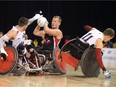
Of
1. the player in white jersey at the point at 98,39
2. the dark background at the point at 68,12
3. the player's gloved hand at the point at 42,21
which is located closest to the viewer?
the player in white jersey at the point at 98,39

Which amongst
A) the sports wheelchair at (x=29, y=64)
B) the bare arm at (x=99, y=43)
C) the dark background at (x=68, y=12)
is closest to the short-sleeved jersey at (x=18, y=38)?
the sports wheelchair at (x=29, y=64)

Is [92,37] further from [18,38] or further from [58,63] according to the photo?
[18,38]

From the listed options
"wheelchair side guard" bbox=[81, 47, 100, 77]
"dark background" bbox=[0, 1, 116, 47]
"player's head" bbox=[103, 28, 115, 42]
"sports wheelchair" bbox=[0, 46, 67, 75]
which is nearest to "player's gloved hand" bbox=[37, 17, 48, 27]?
"sports wheelchair" bbox=[0, 46, 67, 75]

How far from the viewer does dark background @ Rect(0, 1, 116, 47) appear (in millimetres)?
12820

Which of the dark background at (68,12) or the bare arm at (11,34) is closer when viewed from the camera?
the bare arm at (11,34)

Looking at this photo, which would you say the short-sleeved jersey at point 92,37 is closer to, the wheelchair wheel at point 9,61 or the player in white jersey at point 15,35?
the player in white jersey at point 15,35

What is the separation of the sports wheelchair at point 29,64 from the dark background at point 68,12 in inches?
271

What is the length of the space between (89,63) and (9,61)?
128 cm

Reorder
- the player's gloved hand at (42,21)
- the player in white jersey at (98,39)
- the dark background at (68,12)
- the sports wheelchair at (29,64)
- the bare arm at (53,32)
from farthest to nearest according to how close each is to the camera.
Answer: the dark background at (68,12) < the bare arm at (53,32) < the player's gloved hand at (42,21) < the sports wheelchair at (29,64) < the player in white jersey at (98,39)

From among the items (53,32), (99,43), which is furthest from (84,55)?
(53,32)

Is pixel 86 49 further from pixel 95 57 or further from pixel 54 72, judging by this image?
pixel 54 72

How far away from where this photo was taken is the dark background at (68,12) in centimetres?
1282

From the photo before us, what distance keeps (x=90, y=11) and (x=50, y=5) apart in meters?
1.60

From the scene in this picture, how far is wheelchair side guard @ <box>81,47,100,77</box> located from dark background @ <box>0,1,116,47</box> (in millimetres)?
7237
